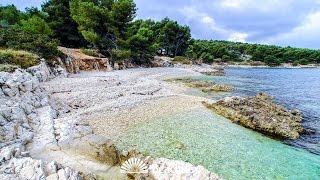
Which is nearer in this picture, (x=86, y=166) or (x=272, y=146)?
(x=86, y=166)

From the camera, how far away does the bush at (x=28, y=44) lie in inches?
1082

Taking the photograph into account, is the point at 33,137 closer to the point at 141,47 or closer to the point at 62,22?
the point at 62,22

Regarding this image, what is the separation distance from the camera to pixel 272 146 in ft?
47.3

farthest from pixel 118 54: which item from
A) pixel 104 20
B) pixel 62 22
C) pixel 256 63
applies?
pixel 256 63

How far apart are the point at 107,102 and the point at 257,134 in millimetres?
9981

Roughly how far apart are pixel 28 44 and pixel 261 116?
23280mm

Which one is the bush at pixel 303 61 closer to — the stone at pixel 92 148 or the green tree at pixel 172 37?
the green tree at pixel 172 37

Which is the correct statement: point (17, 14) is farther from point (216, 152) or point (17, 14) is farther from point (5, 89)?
point (216, 152)

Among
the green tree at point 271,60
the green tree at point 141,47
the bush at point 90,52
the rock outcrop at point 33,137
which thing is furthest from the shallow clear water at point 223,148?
the green tree at point 271,60

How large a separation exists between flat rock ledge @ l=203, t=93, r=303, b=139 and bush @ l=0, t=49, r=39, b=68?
49.4 feet

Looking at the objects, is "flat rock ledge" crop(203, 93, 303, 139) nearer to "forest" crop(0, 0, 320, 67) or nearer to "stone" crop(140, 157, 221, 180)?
"stone" crop(140, 157, 221, 180)

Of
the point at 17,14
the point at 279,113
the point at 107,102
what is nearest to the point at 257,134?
the point at 279,113

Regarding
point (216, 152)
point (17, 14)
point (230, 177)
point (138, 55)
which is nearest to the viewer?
point (230, 177)

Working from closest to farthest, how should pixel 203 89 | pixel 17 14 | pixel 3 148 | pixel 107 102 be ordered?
pixel 3 148 < pixel 107 102 < pixel 203 89 < pixel 17 14
